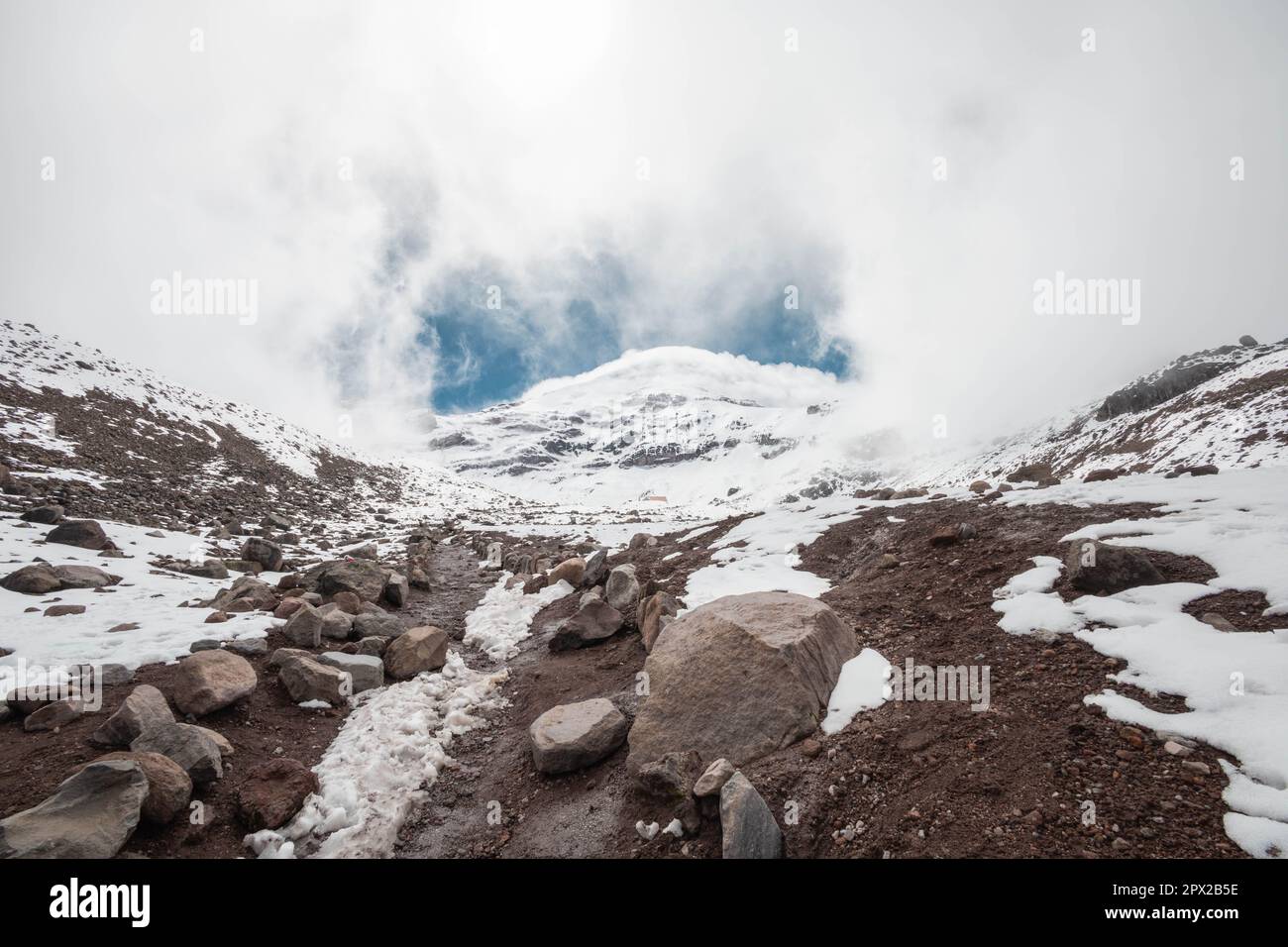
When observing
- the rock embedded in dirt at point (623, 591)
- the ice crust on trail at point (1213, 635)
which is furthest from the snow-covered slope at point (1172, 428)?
the rock embedded in dirt at point (623, 591)

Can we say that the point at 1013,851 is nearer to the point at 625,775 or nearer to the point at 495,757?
the point at 625,775

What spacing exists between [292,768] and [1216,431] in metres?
86.9

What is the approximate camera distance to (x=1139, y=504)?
1016 centimetres

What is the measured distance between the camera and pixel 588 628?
37.2 ft

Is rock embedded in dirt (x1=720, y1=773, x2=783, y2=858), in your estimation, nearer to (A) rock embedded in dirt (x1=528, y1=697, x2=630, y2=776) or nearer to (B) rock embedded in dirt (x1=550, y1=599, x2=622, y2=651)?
(A) rock embedded in dirt (x1=528, y1=697, x2=630, y2=776)

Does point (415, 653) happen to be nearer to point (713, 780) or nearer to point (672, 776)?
point (672, 776)

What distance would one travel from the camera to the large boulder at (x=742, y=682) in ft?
20.4

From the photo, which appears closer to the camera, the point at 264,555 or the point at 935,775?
the point at 935,775

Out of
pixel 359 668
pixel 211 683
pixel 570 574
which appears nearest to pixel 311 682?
pixel 359 668

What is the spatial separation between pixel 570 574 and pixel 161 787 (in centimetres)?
1102

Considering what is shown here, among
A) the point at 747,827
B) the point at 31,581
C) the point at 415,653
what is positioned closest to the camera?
the point at 747,827

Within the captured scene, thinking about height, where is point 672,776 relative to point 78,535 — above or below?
below

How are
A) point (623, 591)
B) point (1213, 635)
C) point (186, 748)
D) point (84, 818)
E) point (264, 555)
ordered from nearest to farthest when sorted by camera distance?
point (84, 818) < point (1213, 635) < point (186, 748) < point (623, 591) < point (264, 555)
